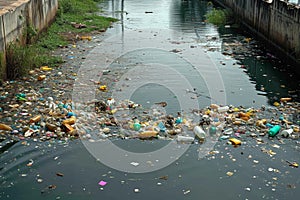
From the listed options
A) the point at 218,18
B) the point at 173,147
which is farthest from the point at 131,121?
the point at 218,18

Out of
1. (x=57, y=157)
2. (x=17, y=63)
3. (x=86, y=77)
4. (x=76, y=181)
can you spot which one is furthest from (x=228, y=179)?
(x=17, y=63)

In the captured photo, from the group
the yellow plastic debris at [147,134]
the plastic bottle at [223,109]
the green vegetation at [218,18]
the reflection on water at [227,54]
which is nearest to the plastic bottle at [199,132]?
the yellow plastic debris at [147,134]

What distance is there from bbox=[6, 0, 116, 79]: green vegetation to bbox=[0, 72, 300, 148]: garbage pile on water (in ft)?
3.61

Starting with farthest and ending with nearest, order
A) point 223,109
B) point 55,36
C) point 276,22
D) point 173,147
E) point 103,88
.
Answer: point 55,36 < point 276,22 < point 103,88 < point 223,109 < point 173,147

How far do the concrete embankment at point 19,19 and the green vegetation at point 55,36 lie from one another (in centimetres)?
20

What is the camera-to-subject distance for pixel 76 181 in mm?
5266

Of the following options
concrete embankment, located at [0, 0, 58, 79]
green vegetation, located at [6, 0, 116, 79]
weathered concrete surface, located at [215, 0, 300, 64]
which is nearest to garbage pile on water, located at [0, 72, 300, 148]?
green vegetation, located at [6, 0, 116, 79]

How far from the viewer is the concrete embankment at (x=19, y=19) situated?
27.5 ft

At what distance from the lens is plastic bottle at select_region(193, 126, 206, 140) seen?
6325 millimetres

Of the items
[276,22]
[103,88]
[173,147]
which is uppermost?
[276,22]

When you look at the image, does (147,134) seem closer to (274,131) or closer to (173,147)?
(173,147)

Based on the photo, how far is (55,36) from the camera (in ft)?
42.1

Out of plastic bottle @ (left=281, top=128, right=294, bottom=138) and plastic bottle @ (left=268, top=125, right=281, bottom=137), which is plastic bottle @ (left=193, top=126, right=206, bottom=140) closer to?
plastic bottle @ (left=268, top=125, right=281, bottom=137)

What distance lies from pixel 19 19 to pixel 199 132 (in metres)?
5.69
